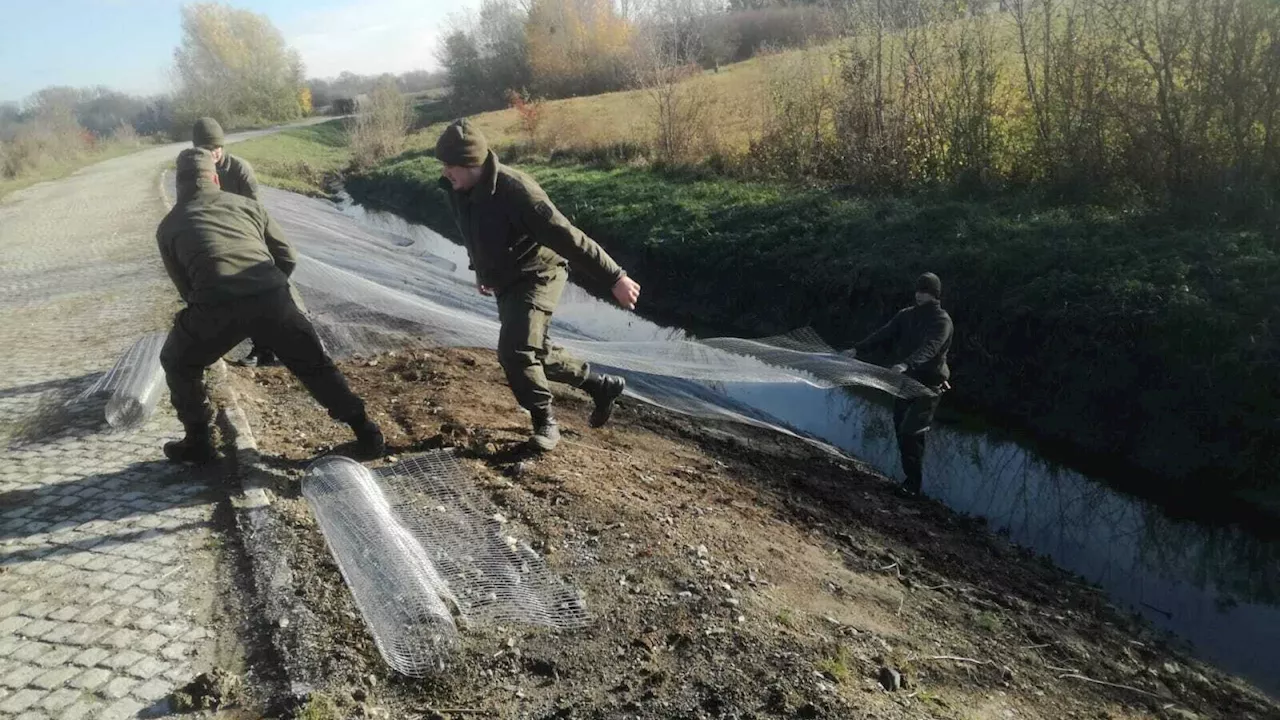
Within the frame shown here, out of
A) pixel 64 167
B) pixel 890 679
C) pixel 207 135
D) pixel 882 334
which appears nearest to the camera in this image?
pixel 890 679

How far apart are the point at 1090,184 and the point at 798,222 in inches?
150

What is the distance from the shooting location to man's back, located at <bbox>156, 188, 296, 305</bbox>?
4.43 metres

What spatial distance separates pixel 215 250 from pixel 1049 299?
297 inches

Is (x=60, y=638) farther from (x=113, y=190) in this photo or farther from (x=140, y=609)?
(x=113, y=190)

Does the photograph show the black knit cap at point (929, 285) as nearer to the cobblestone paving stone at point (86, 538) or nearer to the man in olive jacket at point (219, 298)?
the man in olive jacket at point (219, 298)

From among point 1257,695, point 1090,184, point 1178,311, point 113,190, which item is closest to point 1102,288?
point 1178,311

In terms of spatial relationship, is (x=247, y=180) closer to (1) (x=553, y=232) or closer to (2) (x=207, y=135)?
(2) (x=207, y=135)

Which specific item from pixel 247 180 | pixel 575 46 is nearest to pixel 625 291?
pixel 247 180

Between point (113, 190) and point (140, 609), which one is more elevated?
point (113, 190)

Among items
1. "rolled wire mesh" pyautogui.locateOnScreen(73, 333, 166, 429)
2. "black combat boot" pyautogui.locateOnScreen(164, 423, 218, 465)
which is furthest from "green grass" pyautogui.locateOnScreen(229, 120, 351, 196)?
"black combat boot" pyautogui.locateOnScreen(164, 423, 218, 465)

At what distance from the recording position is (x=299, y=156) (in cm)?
3531

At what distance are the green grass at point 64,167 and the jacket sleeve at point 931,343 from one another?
29.9 m

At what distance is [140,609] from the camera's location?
373 cm

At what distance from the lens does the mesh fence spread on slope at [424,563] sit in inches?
135
